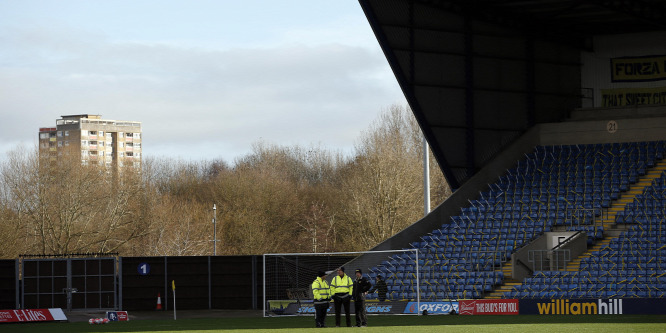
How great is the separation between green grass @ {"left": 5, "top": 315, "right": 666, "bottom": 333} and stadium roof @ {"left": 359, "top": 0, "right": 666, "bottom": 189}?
12676 mm

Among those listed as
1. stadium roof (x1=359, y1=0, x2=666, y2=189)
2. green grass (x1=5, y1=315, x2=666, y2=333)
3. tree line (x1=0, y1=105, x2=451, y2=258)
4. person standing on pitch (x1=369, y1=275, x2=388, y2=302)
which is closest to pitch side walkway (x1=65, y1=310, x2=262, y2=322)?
Answer: green grass (x1=5, y1=315, x2=666, y2=333)

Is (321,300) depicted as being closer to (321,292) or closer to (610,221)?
(321,292)

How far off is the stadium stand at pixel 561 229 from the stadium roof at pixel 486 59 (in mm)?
2080

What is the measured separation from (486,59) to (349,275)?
38.6ft

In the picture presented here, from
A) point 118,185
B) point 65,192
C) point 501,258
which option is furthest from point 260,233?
point 501,258

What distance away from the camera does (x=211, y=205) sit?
86.1m

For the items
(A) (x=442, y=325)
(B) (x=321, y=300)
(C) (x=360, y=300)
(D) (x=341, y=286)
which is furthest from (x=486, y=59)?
(B) (x=321, y=300)

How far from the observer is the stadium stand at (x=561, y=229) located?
34031 millimetres

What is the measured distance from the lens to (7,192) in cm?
6669

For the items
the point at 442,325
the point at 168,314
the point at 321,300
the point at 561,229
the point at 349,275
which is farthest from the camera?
the point at 349,275

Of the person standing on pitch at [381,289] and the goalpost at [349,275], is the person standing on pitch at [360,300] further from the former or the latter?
the person standing on pitch at [381,289]

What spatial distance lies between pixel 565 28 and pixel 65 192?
35840 millimetres

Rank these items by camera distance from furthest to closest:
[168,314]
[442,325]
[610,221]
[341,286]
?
[168,314]
[610,221]
[341,286]
[442,325]

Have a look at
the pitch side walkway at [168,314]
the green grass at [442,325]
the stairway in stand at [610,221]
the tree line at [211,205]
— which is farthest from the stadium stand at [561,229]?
the tree line at [211,205]
